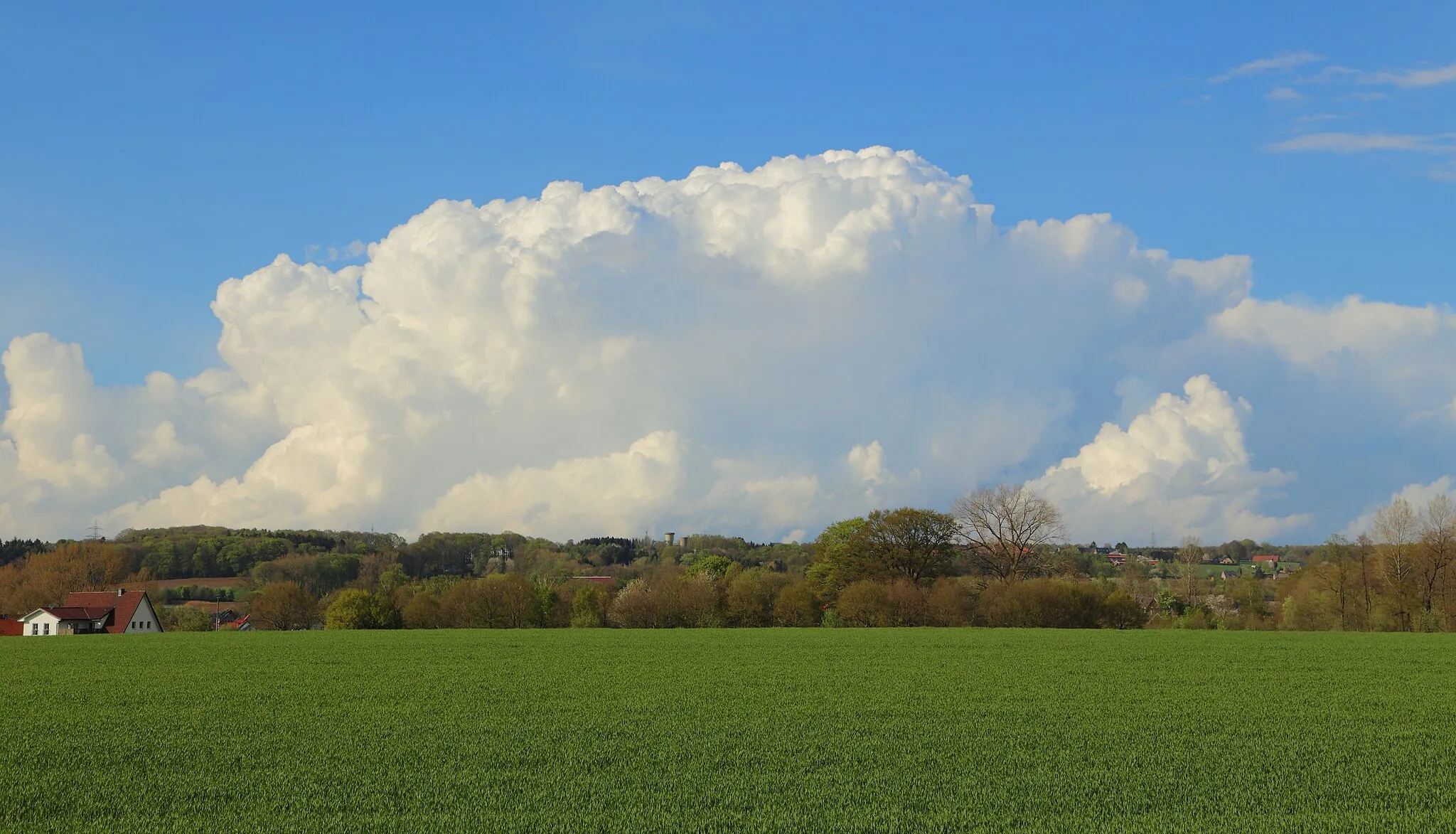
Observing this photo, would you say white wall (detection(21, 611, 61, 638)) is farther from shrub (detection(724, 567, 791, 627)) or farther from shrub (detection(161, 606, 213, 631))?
shrub (detection(724, 567, 791, 627))

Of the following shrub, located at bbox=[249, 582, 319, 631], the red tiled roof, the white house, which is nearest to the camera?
the white house

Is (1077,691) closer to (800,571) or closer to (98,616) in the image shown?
(800,571)

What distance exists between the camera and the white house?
8269cm

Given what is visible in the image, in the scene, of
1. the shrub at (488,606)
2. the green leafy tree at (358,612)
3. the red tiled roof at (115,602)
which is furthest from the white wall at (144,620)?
the shrub at (488,606)

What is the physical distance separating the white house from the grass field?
2061 inches

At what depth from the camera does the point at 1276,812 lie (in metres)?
14.4

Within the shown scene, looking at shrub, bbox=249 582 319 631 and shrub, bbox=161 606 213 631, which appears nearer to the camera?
shrub, bbox=249 582 319 631

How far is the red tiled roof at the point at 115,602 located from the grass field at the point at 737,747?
52268 millimetres

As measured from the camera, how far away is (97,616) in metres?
84.6

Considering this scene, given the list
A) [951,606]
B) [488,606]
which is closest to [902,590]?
[951,606]

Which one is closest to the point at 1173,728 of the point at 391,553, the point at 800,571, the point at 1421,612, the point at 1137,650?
the point at 1137,650

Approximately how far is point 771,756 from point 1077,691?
42.1 ft

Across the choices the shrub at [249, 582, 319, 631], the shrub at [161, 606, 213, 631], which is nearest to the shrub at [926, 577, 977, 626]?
the shrub at [249, 582, 319, 631]

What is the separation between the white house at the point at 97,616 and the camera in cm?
8269
